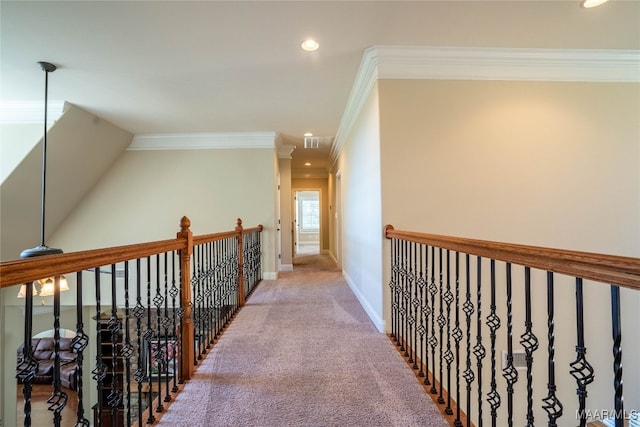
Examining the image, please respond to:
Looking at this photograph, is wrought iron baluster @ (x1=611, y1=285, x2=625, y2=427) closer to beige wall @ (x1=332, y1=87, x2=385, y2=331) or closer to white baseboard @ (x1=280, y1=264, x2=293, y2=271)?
beige wall @ (x1=332, y1=87, x2=385, y2=331)

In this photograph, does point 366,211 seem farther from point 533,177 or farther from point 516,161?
point 533,177

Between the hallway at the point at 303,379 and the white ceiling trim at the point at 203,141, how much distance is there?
2.94 meters

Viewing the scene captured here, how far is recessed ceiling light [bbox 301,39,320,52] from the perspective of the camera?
8.03ft

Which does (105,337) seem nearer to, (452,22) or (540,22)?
(452,22)

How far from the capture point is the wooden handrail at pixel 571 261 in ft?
2.44

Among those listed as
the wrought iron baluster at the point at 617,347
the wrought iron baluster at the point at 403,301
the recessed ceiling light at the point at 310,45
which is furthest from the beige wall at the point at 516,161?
the wrought iron baluster at the point at 617,347

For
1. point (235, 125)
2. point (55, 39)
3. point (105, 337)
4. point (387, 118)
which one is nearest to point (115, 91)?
point (55, 39)

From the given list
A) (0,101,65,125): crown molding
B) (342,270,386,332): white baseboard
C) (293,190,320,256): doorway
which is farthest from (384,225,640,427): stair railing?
(293,190,320,256): doorway

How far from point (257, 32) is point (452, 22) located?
1.46m

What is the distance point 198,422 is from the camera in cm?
154

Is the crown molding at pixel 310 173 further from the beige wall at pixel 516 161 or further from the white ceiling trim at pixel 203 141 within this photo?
the beige wall at pixel 516 161

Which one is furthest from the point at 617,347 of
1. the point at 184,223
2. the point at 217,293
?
the point at 217,293

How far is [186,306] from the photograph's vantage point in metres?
2.05

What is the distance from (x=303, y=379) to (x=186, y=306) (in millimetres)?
904
